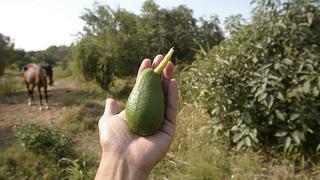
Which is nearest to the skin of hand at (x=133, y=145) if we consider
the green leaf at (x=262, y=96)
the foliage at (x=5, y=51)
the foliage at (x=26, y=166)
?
the green leaf at (x=262, y=96)

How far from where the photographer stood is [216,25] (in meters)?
16.5

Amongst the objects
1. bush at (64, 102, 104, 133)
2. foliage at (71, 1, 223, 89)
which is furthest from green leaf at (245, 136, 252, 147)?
foliage at (71, 1, 223, 89)

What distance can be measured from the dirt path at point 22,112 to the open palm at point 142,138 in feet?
16.8

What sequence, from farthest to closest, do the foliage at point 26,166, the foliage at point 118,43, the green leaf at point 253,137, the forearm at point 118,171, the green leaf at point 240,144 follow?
the foliage at point 118,43, the foliage at point 26,166, the green leaf at point 240,144, the green leaf at point 253,137, the forearm at point 118,171

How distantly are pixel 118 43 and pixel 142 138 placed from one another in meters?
10.7

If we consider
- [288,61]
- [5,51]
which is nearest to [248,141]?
[288,61]

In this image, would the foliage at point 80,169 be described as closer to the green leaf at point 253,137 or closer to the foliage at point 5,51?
the green leaf at point 253,137

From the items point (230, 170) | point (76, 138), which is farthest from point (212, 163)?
point (76, 138)

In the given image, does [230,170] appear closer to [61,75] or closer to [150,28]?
[150,28]

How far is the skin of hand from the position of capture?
7.43 ft

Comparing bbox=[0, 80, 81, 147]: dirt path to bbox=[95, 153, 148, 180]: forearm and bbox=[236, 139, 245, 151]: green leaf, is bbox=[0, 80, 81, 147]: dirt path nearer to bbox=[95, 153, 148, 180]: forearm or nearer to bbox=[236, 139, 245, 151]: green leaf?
bbox=[236, 139, 245, 151]: green leaf

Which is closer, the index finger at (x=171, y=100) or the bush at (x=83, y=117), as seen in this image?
the index finger at (x=171, y=100)

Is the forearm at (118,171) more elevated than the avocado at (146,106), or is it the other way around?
the avocado at (146,106)

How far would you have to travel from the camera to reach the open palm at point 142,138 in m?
2.33
